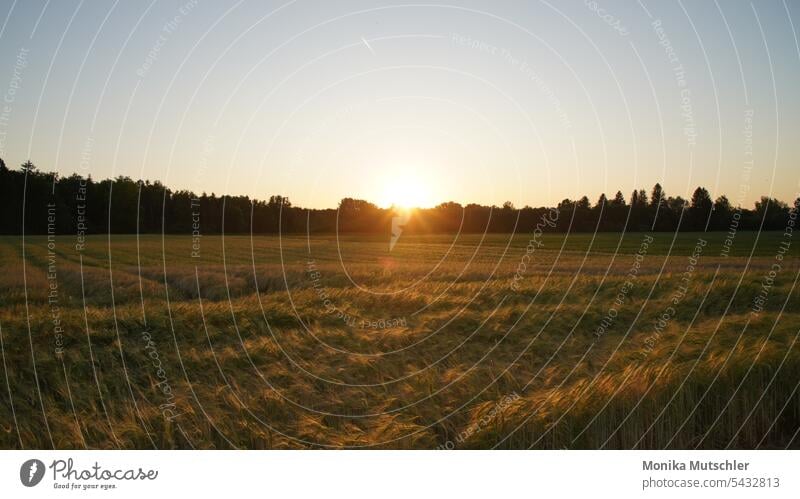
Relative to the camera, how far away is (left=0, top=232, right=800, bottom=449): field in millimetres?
4969

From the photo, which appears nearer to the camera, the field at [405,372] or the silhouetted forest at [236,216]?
the field at [405,372]

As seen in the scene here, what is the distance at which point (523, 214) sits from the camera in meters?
42.2

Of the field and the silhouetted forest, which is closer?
the field

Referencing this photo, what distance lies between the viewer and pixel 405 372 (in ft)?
24.7

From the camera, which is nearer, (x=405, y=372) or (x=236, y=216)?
(x=405, y=372)

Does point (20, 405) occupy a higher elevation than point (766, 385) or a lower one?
lower

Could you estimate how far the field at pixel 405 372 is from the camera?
497cm
